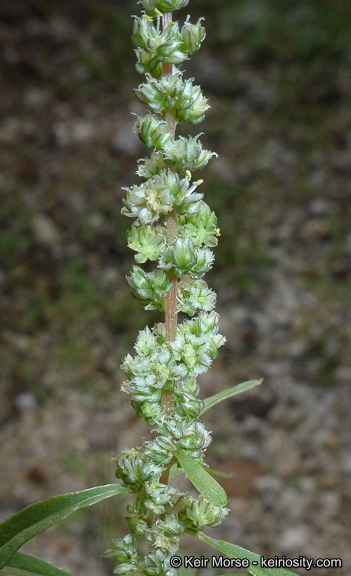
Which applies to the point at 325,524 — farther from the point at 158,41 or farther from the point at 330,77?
the point at 330,77

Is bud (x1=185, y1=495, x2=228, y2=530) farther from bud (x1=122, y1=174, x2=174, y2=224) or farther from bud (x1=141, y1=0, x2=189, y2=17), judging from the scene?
bud (x1=141, y1=0, x2=189, y2=17)

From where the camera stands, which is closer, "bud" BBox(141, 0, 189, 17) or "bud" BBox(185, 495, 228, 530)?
"bud" BBox(141, 0, 189, 17)

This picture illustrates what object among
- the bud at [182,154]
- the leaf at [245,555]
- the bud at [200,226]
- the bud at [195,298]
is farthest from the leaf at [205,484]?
the bud at [182,154]

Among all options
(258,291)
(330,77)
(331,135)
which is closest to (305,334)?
(258,291)

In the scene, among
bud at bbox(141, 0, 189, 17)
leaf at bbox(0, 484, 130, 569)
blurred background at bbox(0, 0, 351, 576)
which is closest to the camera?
bud at bbox(141, 0, 189, 17)

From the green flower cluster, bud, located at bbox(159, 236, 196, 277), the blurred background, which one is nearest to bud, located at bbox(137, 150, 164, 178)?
the green flower cluster

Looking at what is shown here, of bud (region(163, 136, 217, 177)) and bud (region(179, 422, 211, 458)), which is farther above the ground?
bud (region(163, 136, 217, 177))

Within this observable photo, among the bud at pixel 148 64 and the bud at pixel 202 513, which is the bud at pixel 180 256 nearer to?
the bud at pixel 148 64
